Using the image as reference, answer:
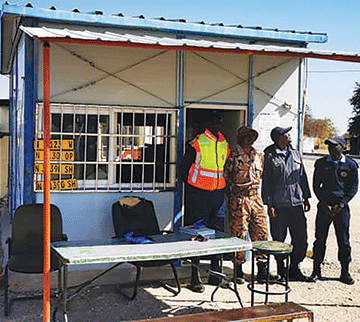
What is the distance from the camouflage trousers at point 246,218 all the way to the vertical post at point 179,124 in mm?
731

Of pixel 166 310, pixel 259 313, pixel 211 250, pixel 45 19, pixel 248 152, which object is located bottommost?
pixel 166 310

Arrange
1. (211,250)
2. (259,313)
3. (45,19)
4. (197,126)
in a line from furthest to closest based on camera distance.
Result: (197,126) → (45,19) → (211,250) → (259,313)

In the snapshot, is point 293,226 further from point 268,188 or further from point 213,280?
point 213,280

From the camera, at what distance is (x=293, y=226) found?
662 centimetres

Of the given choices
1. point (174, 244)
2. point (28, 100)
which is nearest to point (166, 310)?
point (174, 244)

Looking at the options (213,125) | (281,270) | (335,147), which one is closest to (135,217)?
(213,125)

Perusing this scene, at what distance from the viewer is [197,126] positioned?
791 centimetres

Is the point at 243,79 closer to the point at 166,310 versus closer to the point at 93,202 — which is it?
the point at 93,202

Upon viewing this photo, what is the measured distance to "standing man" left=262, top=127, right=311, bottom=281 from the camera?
6449 millimetres

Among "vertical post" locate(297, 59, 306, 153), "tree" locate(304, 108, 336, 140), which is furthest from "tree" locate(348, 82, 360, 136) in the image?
"vertical post" locate(297, 59, 306, 153)

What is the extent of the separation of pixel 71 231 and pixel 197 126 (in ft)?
8.03

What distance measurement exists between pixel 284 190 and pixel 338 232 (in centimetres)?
89

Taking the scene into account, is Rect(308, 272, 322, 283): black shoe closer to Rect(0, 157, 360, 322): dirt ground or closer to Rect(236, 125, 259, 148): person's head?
Rect(0, 157, 360, 322): dirt ground

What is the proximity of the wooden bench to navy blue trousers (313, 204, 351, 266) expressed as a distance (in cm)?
215
